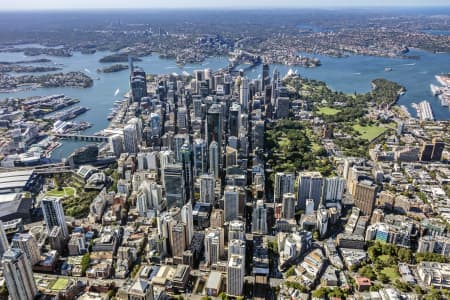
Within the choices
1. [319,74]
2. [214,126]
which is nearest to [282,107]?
[214,126]

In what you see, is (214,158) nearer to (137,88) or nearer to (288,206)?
(288,206)

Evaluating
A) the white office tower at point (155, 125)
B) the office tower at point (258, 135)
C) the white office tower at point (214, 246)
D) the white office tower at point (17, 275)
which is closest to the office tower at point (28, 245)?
the white office tower at point (17, 275)

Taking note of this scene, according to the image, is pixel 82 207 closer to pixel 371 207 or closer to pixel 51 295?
pixel 51 295

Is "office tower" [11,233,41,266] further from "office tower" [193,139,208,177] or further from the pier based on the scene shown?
the pier

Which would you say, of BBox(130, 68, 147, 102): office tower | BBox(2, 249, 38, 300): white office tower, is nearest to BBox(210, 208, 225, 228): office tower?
BBox(2, 249, 38, 300): white office tower

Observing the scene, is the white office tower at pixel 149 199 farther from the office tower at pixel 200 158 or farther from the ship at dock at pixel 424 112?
the ship at dock at pixel 424 112

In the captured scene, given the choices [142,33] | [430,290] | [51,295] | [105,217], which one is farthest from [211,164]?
[142,33]

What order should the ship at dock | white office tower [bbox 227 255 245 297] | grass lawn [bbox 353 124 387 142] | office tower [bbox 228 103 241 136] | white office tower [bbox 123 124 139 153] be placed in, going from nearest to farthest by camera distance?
white office tower [bbox 227 255 245 297] < white office tower [bbox 123 124 139 153] < office tower [bbox 228 103 241 136] < grass lawn [bbox 353 124 387 142] < the ship at dock
